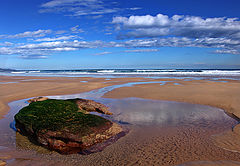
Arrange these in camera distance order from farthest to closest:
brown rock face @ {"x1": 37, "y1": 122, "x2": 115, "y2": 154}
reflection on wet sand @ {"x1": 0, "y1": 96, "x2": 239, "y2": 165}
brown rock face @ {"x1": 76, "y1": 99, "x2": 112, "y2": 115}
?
brown rock face @ {"x1": 76, "y1": 99, "x2": 112, "y2": 115}, brown rock face @ {"x1": 37, "y1": 122, "x2": 115, "y2": 154}, reflection on wet sand @ {"x1": 0, "y1": 96, "x2": 239, "y2": 165}

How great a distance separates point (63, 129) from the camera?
4953mm

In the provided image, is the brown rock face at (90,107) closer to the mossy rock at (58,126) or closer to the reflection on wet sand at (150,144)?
the reflection on wet sand at (150,144)

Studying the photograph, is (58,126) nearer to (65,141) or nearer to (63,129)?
(63,129)

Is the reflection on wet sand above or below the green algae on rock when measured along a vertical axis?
below

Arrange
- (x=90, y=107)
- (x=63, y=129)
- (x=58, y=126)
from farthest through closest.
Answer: (x=90, y=107) < (x=58, y=126) < (x=63, y=129)

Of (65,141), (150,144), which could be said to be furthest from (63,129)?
(150,144)

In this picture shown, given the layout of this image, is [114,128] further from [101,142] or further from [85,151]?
[85,151]

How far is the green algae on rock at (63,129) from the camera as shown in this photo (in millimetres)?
4754

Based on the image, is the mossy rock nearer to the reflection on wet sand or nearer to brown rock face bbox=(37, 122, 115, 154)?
brown rock face bbox=(37, 122, 115, 154)

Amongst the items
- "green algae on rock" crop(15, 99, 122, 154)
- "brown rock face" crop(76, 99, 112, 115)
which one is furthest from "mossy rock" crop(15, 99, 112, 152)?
"brown rock face" crop(76, 99, 112, 115)

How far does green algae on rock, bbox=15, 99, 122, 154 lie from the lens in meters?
4.75

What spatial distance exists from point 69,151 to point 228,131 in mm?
4883

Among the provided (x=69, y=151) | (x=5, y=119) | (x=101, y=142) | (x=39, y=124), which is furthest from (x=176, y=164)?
(x=5, y=119)

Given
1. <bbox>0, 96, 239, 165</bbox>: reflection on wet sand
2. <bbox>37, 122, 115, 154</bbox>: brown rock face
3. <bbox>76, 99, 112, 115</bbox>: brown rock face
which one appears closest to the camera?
<bbox>0, 96, 239, 165</bbox>: reflection on wet sand
